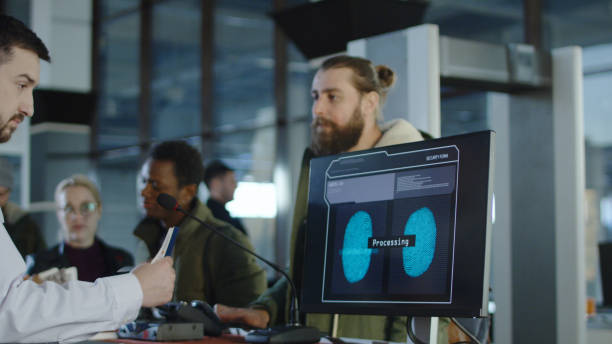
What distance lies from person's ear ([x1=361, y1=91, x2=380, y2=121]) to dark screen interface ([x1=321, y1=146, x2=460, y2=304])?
2.46ft

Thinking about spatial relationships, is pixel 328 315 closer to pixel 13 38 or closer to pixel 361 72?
pixel 361 72

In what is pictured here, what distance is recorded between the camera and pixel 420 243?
1.80 m

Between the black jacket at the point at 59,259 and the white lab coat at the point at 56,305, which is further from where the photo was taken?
the black jacket at the point at 59,259

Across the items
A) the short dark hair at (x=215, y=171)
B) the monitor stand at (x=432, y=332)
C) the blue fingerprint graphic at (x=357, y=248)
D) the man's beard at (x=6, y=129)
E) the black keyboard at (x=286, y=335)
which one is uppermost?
the short dark hair at (x=215, y=171)

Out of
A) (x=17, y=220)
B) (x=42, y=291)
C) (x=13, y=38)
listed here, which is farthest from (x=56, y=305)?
(x=17, y=220)

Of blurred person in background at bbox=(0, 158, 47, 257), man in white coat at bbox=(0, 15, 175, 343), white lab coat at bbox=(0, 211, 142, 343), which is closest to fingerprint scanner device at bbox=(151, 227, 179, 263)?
man in white coat at bbox=(0, 15, 175, 343)

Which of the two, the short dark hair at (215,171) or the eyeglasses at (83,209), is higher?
the short dark hair at (215,171)

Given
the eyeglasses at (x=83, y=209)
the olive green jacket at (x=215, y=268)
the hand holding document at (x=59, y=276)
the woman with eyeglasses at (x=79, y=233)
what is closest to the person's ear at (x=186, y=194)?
the olive green jacket at (x=215, y=268)

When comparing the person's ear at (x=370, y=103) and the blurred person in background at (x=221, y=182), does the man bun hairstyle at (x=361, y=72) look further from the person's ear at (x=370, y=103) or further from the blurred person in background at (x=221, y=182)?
the blurred person in background at (x=221, y=182)

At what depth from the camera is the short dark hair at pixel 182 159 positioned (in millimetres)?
3137

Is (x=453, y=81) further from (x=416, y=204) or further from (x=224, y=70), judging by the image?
(x=224, y=70)

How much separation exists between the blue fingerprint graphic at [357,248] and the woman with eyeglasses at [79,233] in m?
2.40

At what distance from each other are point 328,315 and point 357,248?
730mm

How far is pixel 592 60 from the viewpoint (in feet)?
18.4
